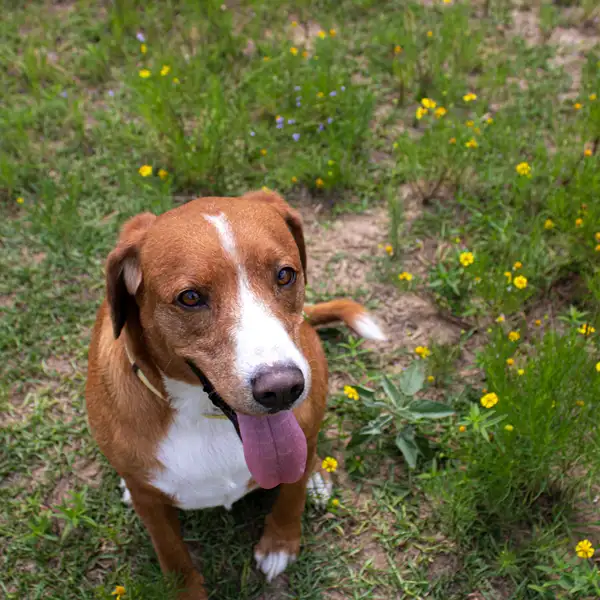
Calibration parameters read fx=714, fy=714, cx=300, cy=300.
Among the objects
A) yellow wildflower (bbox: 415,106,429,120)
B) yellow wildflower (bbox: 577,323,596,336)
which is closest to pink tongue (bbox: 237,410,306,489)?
yellow wildflower (bbox: 577,323,596,336)

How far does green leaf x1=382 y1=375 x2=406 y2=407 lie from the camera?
3.16m

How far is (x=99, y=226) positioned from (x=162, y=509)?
203cm

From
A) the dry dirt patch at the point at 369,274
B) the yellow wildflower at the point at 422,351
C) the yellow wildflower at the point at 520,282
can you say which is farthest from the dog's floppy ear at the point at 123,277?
the yellow wildflower at the point at 520,282

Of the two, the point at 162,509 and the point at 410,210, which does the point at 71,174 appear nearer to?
the point at 410,210

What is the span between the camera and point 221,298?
6.88 feet

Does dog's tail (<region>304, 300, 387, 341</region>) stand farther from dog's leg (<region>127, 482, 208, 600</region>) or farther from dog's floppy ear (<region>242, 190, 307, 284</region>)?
dog's leg (<region>127, 482, 208, 600</region>)

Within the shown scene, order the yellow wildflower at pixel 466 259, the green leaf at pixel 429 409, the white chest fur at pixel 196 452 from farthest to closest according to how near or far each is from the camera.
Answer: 1. the yellow wildflower at pixel 466 259
2. the green leaf at pixel 429 409
3. the white chest fur at pixel 196 452

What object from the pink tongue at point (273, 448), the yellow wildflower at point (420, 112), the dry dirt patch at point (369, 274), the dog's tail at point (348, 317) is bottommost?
the dry dirt patch at point (369, 274)

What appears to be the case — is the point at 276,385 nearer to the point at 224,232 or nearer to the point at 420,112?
the point at 224,232

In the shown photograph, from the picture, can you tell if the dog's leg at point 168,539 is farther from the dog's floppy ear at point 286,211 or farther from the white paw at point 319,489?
the dog's floppy ear at point 286,211

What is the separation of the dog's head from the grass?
39.2 inches

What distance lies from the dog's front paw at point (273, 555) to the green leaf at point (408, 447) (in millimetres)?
586

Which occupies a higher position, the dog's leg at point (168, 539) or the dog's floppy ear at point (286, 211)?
the dog's floppy ear at point (286, 211)

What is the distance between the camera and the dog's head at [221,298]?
2.02 m
